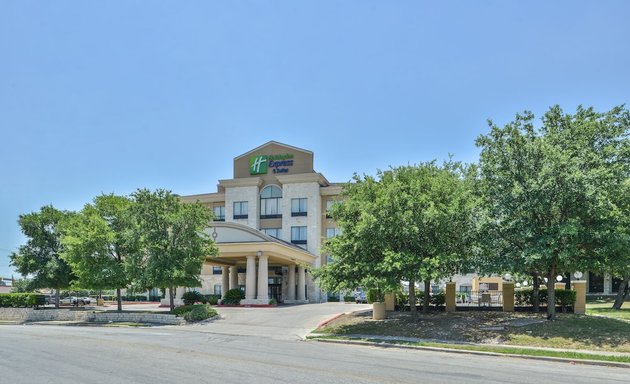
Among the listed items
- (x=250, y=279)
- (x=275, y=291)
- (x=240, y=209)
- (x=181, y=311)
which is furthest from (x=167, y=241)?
(x=240, y=209)

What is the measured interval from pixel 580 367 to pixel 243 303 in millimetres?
30084

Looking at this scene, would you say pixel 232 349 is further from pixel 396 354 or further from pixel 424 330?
pixel 424 330

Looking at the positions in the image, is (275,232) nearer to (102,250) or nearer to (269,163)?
(269,163)

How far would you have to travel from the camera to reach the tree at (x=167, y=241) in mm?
32250

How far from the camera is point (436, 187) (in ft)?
78.9

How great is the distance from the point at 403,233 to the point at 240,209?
125 ft

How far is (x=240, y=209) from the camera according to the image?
5916 centimetres

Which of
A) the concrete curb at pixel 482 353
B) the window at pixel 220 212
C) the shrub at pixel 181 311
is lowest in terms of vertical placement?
the shrub at pixel 181 311

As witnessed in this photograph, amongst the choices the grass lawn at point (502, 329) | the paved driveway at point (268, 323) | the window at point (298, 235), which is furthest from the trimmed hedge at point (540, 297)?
the window at point (298, 235)

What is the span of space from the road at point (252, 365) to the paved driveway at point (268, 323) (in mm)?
4749

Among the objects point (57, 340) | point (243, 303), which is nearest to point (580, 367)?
point (57, 340)

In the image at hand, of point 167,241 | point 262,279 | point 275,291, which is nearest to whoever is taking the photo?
point 167,241

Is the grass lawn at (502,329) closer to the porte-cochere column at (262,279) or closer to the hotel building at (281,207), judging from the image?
the porte-cochere column at (262,279)

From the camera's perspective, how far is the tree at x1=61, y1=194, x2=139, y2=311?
34250 mm
